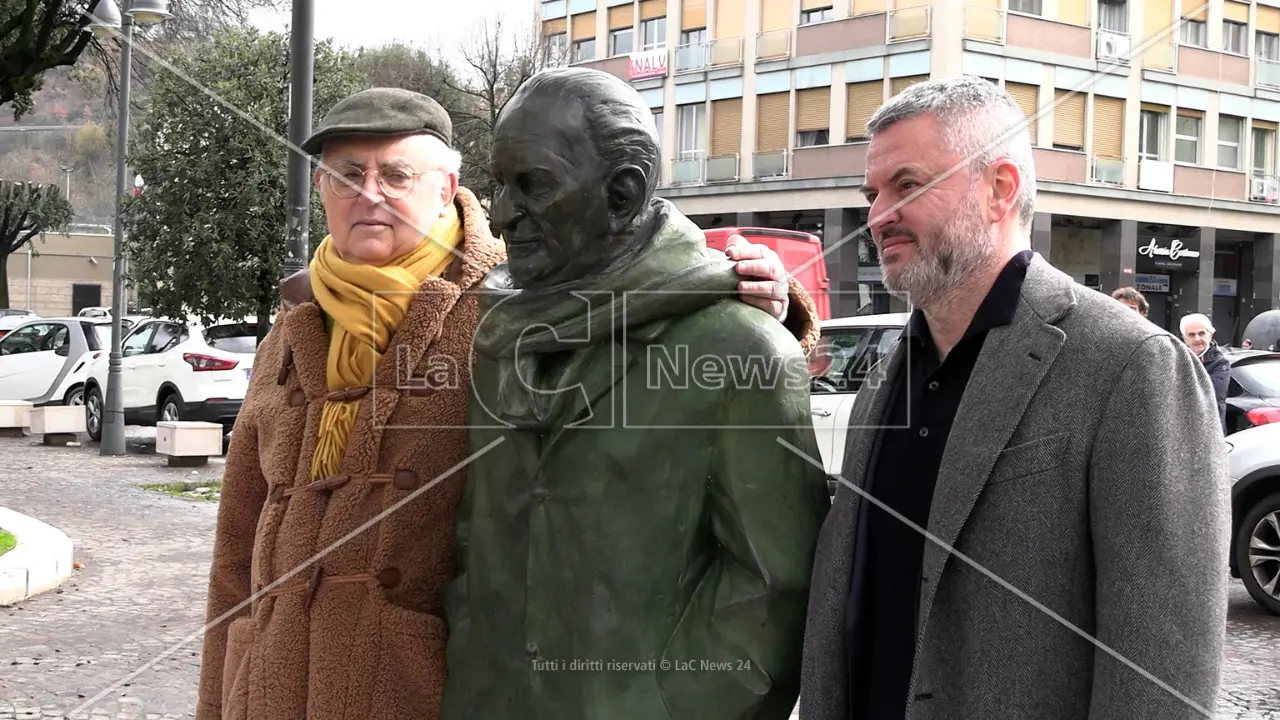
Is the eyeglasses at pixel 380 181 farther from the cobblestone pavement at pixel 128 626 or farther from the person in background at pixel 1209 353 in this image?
the person in background at pixel 1209 353

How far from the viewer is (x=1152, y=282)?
104 ft

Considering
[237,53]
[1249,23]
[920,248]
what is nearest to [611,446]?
[920,248]

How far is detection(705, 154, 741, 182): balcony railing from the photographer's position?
31891mm

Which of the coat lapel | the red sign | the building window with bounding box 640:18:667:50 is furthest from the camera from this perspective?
the building window with bounding box 640:18:667:50

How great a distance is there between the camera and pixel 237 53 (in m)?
12.6

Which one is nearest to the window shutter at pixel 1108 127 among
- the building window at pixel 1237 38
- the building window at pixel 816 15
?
the building window at pixel 1237 38

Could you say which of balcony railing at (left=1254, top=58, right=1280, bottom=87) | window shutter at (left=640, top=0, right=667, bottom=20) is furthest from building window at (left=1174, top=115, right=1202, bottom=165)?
window shutter at (left=640, top=0, right=667, bottom=20)

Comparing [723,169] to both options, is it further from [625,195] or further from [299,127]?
[625,195]

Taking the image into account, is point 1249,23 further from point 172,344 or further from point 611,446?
point 611,446

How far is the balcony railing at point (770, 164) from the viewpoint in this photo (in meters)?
30.9

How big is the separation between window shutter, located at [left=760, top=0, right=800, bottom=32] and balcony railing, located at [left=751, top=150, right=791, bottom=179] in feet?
9.80

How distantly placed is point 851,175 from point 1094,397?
27.8 meters

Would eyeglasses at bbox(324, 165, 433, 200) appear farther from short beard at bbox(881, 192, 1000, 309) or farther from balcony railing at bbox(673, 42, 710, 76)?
balcony railing at bbox(673, 42, 710, 76)

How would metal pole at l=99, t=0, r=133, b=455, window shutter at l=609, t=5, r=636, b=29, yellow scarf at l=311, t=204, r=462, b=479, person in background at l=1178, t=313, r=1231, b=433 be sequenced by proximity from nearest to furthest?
yellow scarf at l=311, t=204, r=462, b=479 < person in background at l=1178, t=313, r=1231, b=433 < metal pole at l=99, t=0, r=133, b=455 < window shutter at l=609, t=5, r=636, b=29
